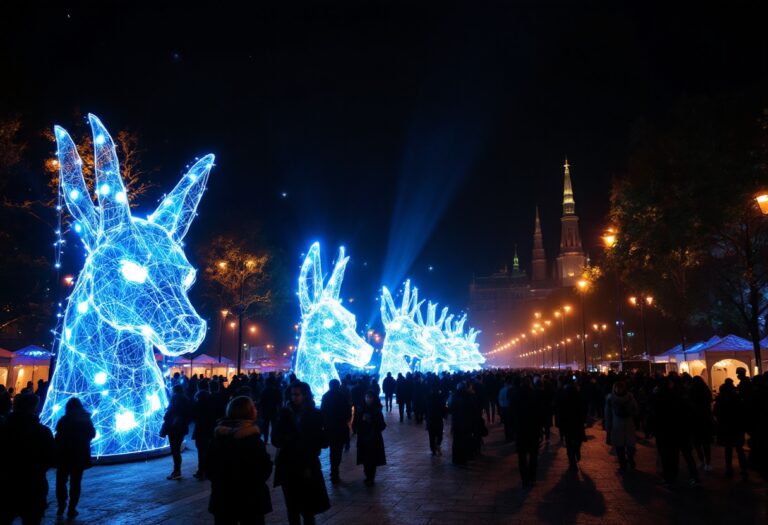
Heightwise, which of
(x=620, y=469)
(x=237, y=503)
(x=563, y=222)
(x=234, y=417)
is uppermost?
(x=563, y=222)

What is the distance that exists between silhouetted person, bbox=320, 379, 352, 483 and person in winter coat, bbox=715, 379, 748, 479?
6911 mm

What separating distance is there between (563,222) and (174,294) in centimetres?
18477

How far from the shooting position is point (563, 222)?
610ft

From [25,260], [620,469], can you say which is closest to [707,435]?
[620,469]

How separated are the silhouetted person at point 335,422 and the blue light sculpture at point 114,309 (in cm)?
278

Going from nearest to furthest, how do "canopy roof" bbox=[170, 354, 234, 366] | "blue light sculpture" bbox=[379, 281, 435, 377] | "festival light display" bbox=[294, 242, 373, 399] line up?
1. "festival light display" bbox=[294, 242, 373, 399]
2. "blue light sculpture" bbox=[379, 281, 435, 377]
3. "canopy roof" bbox=[170, 354, 234, 366]

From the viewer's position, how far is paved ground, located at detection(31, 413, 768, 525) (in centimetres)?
790

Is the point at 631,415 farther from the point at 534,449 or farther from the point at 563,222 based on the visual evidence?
the point at 563,222

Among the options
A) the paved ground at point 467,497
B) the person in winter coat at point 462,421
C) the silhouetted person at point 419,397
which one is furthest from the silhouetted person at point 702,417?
the silhouetted person at point 419,397

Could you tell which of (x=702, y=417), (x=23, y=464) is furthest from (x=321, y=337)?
(x=23, y=464)

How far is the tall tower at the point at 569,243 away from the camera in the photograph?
17838cm

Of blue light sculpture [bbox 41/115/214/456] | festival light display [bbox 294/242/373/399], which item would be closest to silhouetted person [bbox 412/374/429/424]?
festival light display [bbox 294/242/373/399]

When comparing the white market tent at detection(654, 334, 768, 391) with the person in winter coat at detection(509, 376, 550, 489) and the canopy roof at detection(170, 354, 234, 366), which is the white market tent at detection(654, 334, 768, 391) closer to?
the person in winter coat at detection(509, 376, 550, 489)

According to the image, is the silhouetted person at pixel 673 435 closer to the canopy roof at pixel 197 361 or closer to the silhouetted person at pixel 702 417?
the silhouetted person at pixel 702 417
